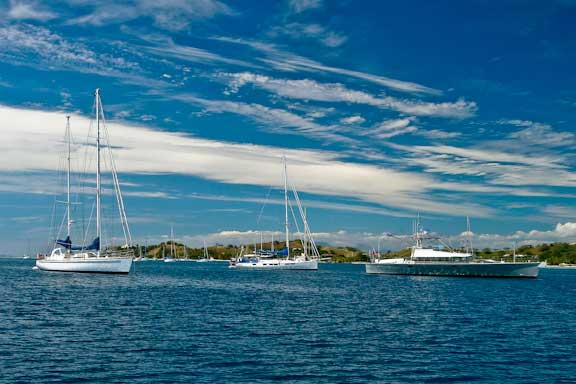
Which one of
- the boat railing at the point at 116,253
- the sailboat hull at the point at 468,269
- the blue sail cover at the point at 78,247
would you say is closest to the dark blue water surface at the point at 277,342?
the blue sail cover at the point at 78,247

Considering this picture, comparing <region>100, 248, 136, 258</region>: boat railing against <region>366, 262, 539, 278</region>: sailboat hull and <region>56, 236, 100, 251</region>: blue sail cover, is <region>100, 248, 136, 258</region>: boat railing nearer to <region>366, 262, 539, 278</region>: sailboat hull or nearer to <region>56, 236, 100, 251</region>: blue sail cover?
<region>56, 236, 100, 251</region>: blue sail cover

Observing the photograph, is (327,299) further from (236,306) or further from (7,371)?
(7,371)

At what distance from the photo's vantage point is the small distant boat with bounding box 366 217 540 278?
530 feet

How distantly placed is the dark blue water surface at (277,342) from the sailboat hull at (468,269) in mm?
88036

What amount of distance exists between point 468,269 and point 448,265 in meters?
5.55

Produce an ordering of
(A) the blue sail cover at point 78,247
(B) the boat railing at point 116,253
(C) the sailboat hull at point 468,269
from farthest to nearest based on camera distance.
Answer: (C) the sailboat hull at point 468,269 → (B) the boat railing at point 116,253 → (A) the blue sail cover at point 78,247

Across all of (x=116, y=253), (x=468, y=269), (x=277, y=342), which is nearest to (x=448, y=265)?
(x=468, y=269)

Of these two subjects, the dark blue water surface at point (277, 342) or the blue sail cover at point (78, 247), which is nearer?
the dark blue water surface at point (277, 342)

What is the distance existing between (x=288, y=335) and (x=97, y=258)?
8390cm

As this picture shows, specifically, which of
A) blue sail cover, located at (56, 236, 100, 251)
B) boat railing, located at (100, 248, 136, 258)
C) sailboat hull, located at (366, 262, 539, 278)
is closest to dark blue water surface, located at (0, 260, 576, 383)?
blue sail cover, located at (56, 236, 100, 251)

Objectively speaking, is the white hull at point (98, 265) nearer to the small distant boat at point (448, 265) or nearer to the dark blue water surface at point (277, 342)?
the dark blue water surface at point (277, 342)

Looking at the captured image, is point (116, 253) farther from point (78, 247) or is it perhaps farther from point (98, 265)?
point (78, 247)

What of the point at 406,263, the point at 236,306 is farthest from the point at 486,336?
the point at 406,263

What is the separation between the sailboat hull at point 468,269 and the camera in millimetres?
160875
